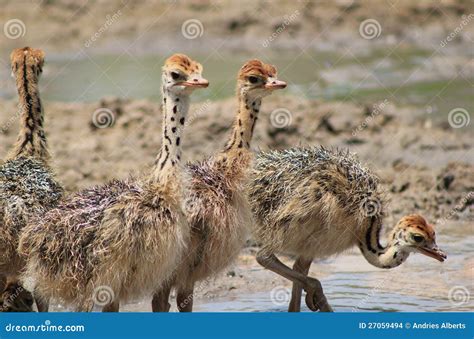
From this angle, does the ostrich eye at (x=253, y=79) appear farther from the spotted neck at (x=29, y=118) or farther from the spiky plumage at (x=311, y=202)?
the spotted neck at (x=29, y=118)

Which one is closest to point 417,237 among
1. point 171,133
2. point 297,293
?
point 297,293

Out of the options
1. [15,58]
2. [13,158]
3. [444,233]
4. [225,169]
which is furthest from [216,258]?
[444,233]

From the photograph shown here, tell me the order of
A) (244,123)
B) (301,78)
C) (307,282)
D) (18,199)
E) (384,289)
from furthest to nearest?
(301,78) < (384,289) < (307,282) < (244,123) < (18,199)

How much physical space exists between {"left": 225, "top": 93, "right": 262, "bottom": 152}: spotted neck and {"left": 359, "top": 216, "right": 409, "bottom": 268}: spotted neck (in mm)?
1487

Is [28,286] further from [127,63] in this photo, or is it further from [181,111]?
[127,63]

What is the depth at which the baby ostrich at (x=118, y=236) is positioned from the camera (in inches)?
372

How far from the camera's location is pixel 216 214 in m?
10.3

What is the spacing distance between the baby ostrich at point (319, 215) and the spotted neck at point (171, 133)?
159 centimetres

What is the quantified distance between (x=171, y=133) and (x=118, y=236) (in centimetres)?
97

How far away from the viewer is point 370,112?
56.6 feet

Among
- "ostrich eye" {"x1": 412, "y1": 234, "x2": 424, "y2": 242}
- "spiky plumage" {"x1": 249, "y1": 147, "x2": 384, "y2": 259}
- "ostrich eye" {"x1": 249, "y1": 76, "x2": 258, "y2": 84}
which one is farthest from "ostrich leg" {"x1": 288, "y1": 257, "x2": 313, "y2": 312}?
"ostrich eye" {"x1": 249, "y1": 76, "x2": 258, "y2": 84}

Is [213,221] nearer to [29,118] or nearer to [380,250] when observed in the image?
[380,250]

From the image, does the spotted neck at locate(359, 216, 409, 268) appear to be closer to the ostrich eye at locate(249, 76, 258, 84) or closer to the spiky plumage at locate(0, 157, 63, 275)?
the ostrich eye at locate(249, 76, 258, 84)

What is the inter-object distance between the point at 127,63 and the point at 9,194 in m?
10.7
